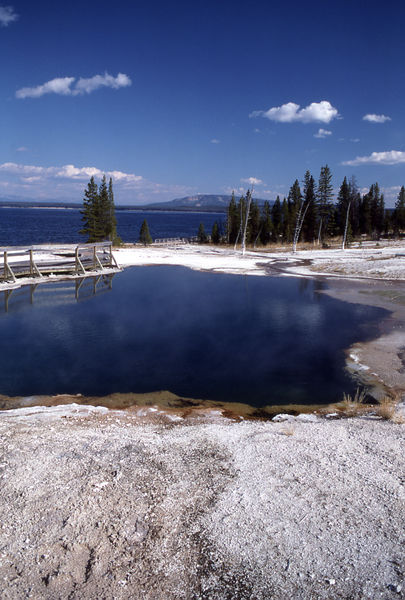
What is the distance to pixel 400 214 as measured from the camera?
95875 millimetres

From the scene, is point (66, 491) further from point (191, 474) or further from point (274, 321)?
point (274, 321)

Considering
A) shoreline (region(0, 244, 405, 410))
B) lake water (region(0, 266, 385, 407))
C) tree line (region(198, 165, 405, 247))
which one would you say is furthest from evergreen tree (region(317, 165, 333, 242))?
lake water (region(0, 266, 385, 407))

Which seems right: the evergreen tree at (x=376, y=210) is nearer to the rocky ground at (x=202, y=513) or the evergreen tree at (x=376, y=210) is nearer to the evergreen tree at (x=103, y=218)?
the evergreen tree at (x=103, y=218)

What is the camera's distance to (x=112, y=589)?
4801 mm

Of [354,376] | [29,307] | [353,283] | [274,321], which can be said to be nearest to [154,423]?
[354,376]

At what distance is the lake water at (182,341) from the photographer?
41.0 ft

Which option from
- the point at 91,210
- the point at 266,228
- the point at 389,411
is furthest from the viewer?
the point at 266,228

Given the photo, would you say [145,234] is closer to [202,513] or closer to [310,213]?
[310,213]

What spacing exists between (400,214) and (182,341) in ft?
307

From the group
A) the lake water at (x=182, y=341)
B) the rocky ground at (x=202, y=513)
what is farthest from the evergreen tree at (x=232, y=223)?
the rocky ground at (x=202, y=513)

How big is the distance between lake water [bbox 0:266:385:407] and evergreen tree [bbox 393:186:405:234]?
7793cm

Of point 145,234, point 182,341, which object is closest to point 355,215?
point 145,234

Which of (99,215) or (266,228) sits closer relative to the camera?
(99,215)

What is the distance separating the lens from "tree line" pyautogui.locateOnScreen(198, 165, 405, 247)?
7956 cm
